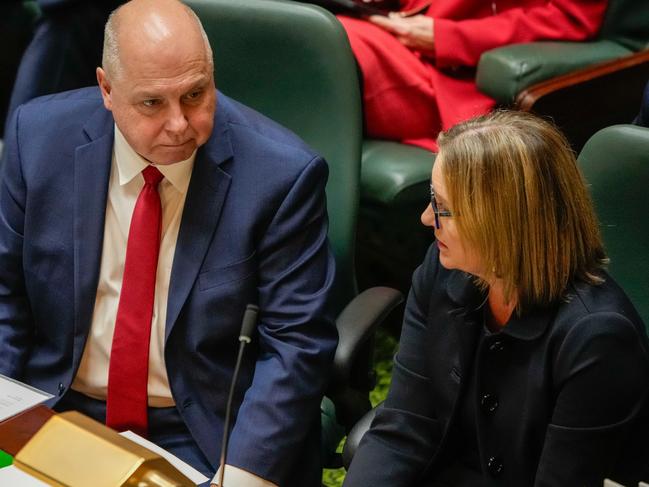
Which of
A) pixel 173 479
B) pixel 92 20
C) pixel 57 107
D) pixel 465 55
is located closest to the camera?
pixel 173 479

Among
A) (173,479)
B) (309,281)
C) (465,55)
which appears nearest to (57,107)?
(309,281)

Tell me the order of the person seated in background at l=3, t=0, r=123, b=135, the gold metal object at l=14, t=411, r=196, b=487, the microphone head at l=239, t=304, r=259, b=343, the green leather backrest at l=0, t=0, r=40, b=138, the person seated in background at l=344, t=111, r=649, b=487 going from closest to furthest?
the gold metal object at l=14, t=411, r=196, b=487, the microphone head at l=239, t=304, r=259, b=343, the person seated in background at l=344, t=111, r=649, b=487, the person seated in background at l=3, t=0, r=123, b=135, the green leather backrest at l=0, t=0, r=40, b=138

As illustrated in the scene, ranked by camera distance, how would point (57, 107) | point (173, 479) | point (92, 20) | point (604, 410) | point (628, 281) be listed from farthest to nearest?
point (92, 20)
point (57, 107)
point (628, 281)
point (604, 410)
point (173, 479)

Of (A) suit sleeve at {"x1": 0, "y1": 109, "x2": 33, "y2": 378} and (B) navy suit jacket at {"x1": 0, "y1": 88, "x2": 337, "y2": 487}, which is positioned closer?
(B) navy suit jacket at {"x1": 0, "y1": 88, "x2": 337, "y2": 487}

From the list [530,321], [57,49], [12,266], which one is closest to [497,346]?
[530,321]

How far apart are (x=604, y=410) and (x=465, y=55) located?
1415mm

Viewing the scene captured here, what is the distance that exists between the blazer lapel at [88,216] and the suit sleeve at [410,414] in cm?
53

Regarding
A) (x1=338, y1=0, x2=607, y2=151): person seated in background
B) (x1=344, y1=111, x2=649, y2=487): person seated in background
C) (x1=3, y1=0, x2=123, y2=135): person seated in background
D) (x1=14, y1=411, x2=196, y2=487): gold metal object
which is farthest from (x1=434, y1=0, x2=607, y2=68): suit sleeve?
(x1=14, y1=411, x2=196, y2=487): gold metal object

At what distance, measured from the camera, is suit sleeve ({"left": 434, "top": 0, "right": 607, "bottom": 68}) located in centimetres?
276

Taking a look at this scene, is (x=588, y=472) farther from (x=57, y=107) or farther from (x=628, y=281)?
(x=57, y=107)

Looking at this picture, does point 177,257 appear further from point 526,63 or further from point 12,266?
point 526,63

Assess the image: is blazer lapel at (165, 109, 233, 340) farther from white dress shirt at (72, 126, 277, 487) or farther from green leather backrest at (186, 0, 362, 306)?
green leather backrest at (186, 0, 362, 306)

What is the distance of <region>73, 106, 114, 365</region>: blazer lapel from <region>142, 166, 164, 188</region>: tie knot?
0.25ft

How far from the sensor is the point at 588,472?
1.56 meters
